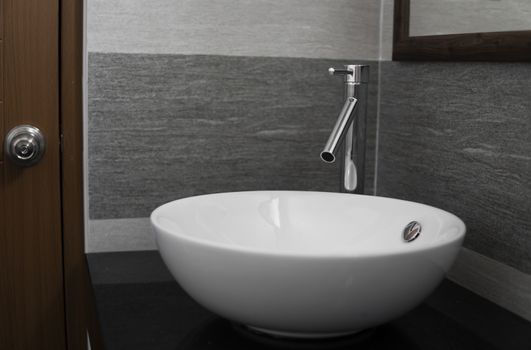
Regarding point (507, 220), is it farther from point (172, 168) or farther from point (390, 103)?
point (172, 168)

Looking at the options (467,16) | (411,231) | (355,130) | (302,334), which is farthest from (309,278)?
(467,16)

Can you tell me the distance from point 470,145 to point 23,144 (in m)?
0.83

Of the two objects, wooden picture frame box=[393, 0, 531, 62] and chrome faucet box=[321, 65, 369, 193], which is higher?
wooden picture frame box=[393, 0, 531, 62]

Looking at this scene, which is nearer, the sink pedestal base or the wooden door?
the sink pedestal base

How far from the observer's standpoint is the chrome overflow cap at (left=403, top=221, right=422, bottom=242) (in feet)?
3.55

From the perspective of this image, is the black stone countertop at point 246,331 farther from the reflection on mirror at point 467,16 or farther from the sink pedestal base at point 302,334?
the reflection on mirror at point 467,16

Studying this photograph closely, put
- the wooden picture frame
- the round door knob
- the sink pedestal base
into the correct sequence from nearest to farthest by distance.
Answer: the sink pedestal base
the wooden picture frame
the round door knob

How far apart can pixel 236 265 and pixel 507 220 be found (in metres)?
0.49

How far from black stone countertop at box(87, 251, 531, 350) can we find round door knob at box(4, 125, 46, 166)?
0.31 meters

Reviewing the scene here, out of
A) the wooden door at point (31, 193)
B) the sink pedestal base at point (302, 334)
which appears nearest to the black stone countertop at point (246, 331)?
the sink pedestal base at point (302, 334)

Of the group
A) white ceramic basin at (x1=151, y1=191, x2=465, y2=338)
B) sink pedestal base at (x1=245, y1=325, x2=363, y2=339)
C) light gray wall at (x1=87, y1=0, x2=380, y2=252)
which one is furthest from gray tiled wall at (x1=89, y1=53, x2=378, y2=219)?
sink pedestal base at (x1=245, y1=325, x2=363, y2=339)

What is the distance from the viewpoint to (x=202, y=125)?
4.75 ft

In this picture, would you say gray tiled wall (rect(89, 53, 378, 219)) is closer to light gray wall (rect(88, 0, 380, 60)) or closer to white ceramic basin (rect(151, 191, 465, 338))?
light gray wall (rect(88, 0, 380, 60))

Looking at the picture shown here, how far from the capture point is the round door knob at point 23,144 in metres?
1.36
